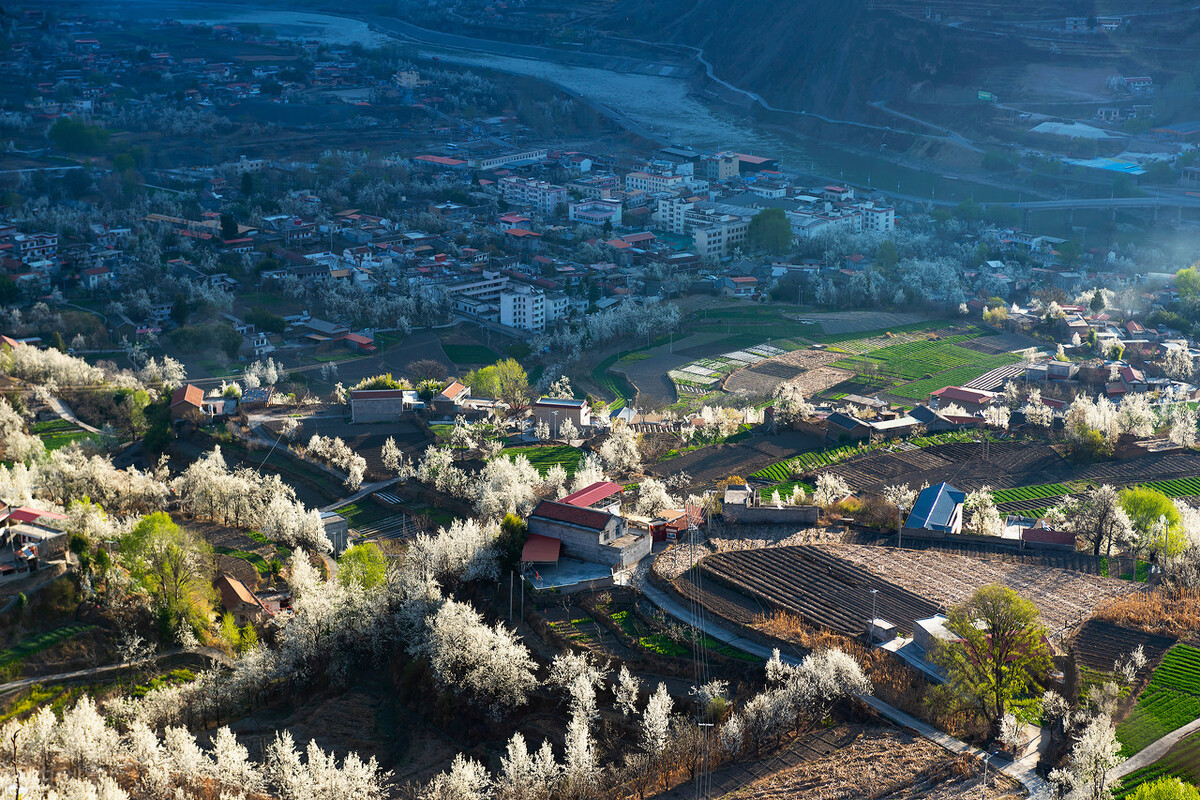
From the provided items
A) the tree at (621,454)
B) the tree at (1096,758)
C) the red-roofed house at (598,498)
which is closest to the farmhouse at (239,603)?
the red-roofed house at (598,498)

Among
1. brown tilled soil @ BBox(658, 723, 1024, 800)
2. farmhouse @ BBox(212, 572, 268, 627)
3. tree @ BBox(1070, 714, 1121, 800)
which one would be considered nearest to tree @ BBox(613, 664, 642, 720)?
brown tilled soil @ BBox(658, 723, 1024, 800)

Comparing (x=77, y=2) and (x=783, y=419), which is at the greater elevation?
(x=77, y=2)

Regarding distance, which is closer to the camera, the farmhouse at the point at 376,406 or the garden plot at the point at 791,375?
the farmhouse at the point at 376,406

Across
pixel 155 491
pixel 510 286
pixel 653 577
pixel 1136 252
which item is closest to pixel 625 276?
pixel 510 286

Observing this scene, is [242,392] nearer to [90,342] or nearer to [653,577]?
[90,342]

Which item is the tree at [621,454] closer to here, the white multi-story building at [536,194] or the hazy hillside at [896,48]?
the white multi-story building at [536,194]

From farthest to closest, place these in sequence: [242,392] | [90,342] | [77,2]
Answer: [77,2] → [90,342] → [242,392]

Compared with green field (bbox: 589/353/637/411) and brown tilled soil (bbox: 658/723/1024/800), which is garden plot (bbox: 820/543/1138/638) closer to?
brown tilled soil (bbox: 658/723/1024/800)
